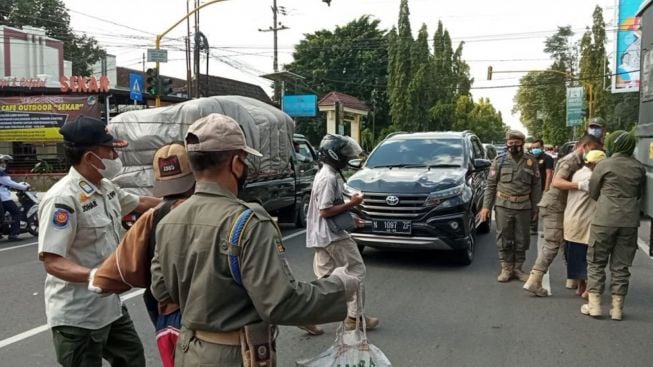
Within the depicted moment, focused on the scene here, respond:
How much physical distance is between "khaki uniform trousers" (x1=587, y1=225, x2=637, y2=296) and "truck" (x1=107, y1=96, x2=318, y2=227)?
4508mm

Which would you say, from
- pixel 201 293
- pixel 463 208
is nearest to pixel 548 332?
pixel 463 208

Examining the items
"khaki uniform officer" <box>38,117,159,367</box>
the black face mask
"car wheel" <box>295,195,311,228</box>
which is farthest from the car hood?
"khaki uniform officer" <box>38,117,159,367</box>

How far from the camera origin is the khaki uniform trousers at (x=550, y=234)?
6.11 meters

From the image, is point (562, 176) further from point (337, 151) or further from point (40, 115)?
point (40, 115)

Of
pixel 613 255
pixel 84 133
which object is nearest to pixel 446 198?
pixel 613 255

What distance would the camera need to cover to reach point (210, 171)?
6.24 feet

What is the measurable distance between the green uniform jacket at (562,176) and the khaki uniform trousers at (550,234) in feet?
0.19

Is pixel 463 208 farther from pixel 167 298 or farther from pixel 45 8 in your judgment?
pixel 45 8

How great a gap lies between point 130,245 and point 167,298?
250 millimetres

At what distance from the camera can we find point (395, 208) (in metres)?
7.32

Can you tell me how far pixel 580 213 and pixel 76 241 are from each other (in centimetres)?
506

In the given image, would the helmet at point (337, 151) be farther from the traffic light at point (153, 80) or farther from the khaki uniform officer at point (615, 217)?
the traffic light at point (153, 80)

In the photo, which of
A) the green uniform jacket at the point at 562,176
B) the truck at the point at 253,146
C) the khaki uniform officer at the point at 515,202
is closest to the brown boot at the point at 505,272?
the khaki uniform officer at the point at 515,202

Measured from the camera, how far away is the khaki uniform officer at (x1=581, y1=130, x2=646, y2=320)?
16.8ft
